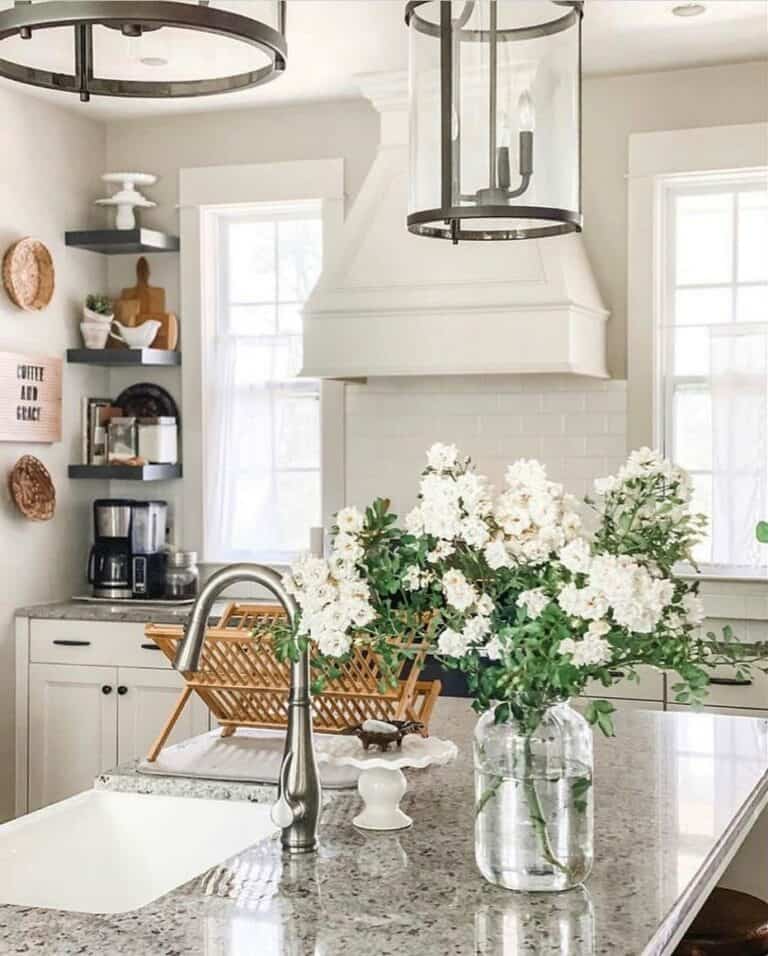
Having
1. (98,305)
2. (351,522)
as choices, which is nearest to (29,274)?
(98,305)

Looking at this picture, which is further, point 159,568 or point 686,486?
point 159,568

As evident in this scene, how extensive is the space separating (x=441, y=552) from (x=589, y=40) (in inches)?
132

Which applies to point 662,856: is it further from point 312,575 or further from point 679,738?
point 679,738

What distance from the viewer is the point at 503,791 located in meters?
1.84

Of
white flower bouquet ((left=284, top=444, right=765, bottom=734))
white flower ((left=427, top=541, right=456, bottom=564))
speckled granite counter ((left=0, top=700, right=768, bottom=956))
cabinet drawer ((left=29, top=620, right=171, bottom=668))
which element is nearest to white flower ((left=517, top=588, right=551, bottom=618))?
white flower bouquet ((left=284, top=444, right=765, bottom=734))

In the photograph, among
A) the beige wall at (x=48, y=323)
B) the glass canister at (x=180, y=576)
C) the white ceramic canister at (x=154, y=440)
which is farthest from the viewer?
the white ceramic canister at (x=154, y=440)

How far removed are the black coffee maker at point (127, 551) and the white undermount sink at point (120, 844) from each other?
3066 mm

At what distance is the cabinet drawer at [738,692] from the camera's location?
457cm

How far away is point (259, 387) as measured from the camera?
225 inches

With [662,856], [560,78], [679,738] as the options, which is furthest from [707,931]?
[560,78]

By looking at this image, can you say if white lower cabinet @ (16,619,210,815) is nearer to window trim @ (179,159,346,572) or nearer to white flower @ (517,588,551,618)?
window trim @ (179,159,346,572)

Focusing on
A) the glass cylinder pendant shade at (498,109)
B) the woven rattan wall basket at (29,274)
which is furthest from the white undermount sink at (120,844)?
the woven rattan wall basket at (29,274)

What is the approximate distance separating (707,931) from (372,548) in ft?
4.22

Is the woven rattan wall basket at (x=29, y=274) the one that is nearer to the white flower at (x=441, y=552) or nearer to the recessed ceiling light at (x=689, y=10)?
the recessed ceiling light at (x=689, y=10)
